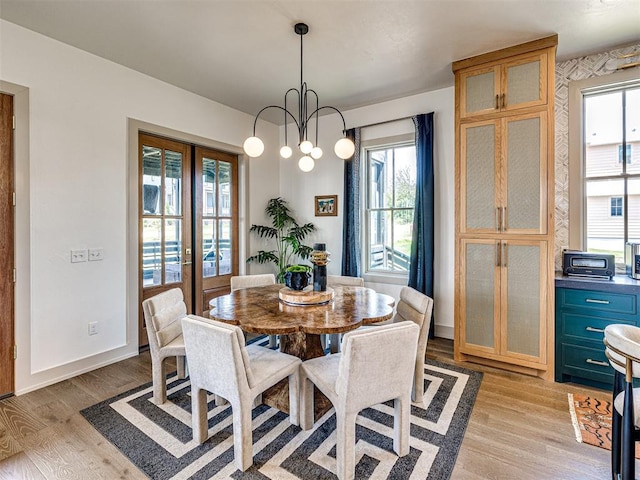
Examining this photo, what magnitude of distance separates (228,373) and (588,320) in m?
2.87

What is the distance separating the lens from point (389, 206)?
167 inches

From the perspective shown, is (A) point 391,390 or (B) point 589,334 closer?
(A) point 391,390

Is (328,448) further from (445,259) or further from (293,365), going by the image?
(445,259)

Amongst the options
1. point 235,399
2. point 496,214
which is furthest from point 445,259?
point 235,399

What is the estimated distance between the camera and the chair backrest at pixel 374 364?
156cm

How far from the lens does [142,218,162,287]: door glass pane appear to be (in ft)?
11.4

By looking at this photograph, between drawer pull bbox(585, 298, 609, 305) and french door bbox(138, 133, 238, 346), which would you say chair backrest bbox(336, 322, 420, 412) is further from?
french door bbox(138, 133, 238, 346)

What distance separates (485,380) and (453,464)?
120cm

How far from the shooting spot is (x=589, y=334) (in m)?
2.62

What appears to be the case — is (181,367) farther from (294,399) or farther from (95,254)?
(95,254)

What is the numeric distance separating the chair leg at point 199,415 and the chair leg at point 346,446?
2.80 feet

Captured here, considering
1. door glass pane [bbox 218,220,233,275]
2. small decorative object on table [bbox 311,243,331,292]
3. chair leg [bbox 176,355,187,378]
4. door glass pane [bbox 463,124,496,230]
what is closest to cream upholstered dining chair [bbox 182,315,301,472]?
small decorative object on table [bbox 311,243,331,292]

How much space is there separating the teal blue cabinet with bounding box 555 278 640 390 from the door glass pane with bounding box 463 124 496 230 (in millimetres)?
811

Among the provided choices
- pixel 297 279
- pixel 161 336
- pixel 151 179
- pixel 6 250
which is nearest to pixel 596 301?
pixel 297 279
